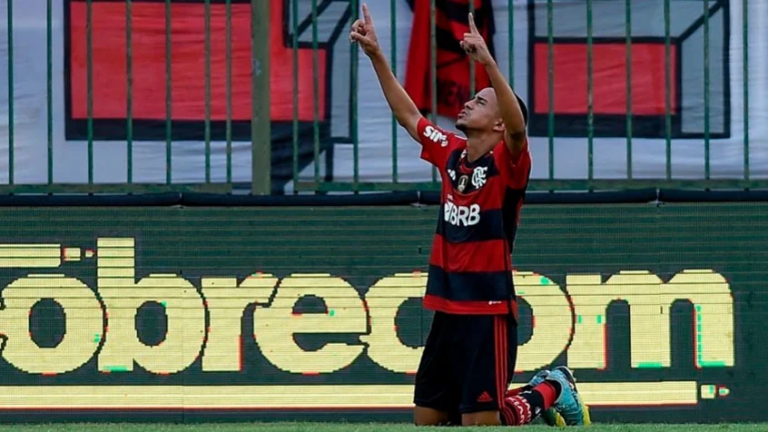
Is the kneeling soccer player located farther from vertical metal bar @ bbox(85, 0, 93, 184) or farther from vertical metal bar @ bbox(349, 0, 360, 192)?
vertical metal bar @ bbox(85, 0, 93, 184)

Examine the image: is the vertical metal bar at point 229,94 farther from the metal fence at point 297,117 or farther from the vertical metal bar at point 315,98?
the vertical metal bar at point 315,98

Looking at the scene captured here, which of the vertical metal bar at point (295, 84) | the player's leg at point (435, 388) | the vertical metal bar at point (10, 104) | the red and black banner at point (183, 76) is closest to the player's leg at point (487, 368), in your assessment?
the player's leg at point (435, 388)

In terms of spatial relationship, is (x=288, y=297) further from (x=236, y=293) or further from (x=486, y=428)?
(x=486, y=428)

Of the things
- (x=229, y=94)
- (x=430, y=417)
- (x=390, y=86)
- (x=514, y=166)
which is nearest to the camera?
(x=514, y=166)

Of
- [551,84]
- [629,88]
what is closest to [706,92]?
[629,88]

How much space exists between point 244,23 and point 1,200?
5.91 ft

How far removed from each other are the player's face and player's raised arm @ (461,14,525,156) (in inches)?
12.5

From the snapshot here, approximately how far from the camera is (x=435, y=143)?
7.09 m

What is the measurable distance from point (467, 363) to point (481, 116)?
1.10 metres

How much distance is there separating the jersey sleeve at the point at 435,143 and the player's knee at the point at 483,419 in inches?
44.9

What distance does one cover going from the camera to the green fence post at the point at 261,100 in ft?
30.3

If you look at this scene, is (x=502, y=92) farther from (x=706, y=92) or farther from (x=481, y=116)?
(x=706, y=92)

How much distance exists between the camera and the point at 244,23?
30.9ft

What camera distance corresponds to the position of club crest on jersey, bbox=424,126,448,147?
7074 mm
